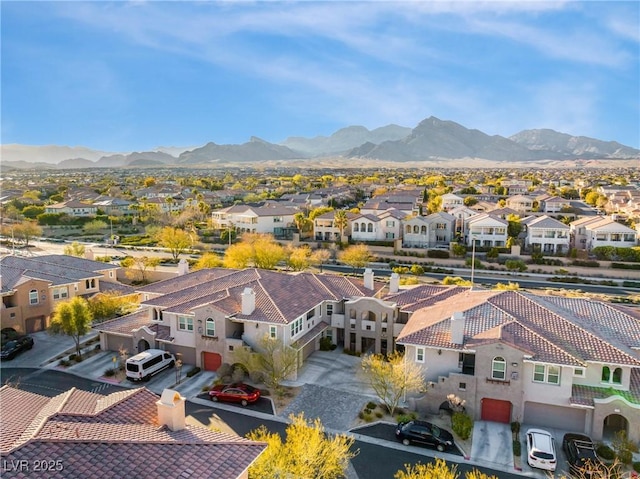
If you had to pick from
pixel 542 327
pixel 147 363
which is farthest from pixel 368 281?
pixel 147 363

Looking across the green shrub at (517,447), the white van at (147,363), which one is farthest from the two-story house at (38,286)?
the green shrub at (517,447)

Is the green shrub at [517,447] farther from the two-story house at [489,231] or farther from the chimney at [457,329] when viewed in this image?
the two-story house at [489,231]

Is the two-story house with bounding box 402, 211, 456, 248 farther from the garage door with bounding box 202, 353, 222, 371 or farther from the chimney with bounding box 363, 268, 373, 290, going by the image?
the garage door with bounding box 202, 353, 222, 371

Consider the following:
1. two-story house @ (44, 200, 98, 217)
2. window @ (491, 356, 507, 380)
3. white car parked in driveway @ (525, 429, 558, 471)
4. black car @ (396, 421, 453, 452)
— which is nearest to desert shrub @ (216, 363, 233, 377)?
black car @ (396, 421, 453, 452)

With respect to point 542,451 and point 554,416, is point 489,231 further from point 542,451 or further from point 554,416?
point 542,451

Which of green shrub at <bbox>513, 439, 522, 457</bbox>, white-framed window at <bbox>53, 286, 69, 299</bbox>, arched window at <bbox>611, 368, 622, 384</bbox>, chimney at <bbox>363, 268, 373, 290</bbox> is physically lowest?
green shrub at <bbox>513, 439, 522, 457</bbox>

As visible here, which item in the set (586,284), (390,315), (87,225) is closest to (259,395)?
(390,315)
